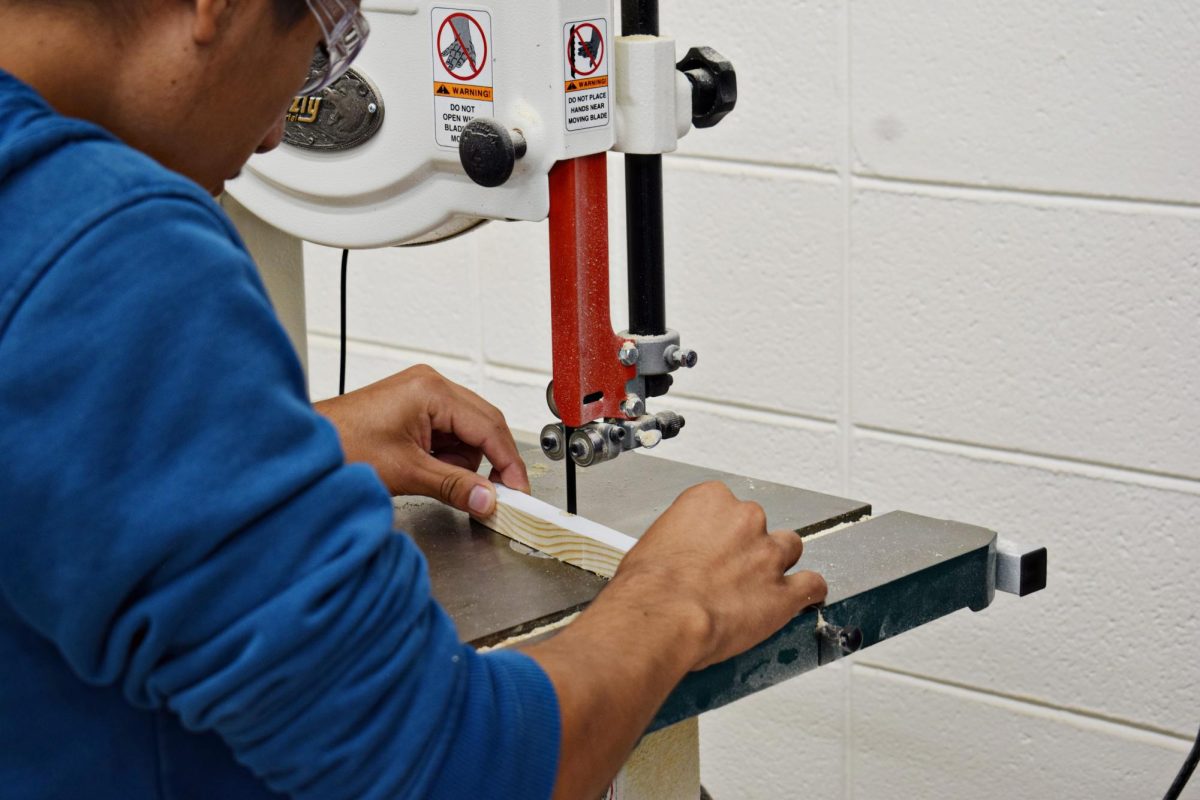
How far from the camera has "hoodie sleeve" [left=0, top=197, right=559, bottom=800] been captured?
697 mm

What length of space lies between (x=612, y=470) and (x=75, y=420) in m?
0.84

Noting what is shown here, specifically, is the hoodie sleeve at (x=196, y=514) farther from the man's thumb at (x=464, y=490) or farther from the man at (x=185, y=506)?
the man's thumb at (x=464, y=490)

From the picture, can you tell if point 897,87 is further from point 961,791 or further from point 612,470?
point 961,791

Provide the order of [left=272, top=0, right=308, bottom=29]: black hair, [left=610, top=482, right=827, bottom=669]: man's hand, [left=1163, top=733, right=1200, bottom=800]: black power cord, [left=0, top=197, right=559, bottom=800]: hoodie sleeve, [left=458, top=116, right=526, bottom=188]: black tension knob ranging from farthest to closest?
1. [left=1163, top=733, right=1200, bottom=800]: black power cord
2. [left=458, top=116, right=526, bottom=188]: black tension knob
3. [left=610, top=482, right=827, bottom=669]: man's hand
4. [left=272, top=0, right=308, bottom=29]: black hair
5. [left=0, top=197, right=559, bottom=800]: hoodie sleeve

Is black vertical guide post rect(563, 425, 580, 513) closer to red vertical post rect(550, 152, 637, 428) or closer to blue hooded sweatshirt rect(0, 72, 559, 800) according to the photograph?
red vertical post rect(550, 152, 637, 428)

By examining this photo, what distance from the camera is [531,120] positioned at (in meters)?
1.16

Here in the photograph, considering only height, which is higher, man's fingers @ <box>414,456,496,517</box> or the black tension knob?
the black tension knob

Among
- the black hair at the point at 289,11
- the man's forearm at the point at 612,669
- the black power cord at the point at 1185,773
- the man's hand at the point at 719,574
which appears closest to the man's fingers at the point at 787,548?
the man's hand at the point at 719,574

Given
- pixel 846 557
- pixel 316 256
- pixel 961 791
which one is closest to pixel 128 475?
pixel 846 557

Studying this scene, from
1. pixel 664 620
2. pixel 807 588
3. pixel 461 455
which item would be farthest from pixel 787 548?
pixel 461 455

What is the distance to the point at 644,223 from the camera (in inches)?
48.1

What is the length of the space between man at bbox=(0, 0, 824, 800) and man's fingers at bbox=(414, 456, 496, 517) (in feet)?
1.44

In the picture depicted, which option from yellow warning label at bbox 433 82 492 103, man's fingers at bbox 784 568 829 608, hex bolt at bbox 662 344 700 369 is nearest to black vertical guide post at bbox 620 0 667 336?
hex bolt at bbox 662 344 700 369

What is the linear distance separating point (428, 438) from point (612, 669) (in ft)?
1.70
